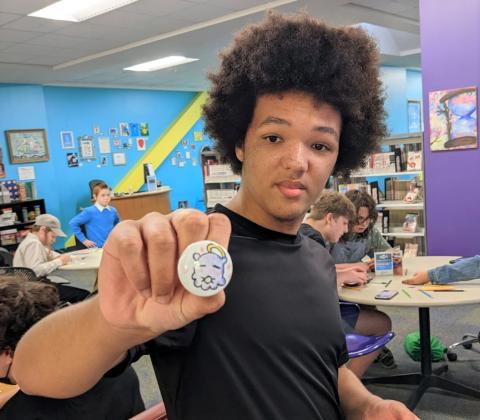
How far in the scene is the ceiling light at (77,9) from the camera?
4684 mm

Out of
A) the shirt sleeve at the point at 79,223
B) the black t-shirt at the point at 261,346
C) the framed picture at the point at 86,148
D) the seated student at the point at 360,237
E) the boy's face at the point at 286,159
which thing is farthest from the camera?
the framed picture at the point at 86,148

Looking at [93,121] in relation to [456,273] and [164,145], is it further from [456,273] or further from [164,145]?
[456,273]

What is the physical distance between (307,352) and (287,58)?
0.63m

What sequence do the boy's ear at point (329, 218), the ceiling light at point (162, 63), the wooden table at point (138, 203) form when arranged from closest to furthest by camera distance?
the boy's ear at point (329, 218) < the ceiling light at point (162, 63) < the wooden table at point (138, 203)

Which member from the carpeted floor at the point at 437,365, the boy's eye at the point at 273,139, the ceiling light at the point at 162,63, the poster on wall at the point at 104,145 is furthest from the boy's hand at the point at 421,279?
the poster on wall at the point at 104,145

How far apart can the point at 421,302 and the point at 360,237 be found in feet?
3.98

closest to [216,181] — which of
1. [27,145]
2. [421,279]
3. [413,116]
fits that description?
[421,279]

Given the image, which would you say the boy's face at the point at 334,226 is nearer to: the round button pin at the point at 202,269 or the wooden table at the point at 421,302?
the wooden table at the point at 421,302

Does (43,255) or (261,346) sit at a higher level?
(261,346)

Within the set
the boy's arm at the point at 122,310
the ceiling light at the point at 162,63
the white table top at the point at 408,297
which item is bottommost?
the white table top at the point at 408,297

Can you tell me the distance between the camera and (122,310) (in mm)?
629

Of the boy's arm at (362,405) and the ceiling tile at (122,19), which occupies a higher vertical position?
the ceiling tile at (122,19)

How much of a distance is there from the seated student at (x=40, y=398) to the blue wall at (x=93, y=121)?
252 inches

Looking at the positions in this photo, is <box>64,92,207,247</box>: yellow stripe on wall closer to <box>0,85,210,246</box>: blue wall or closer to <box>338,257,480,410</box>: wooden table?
<box>0,85,210,246</box>: blue wall
